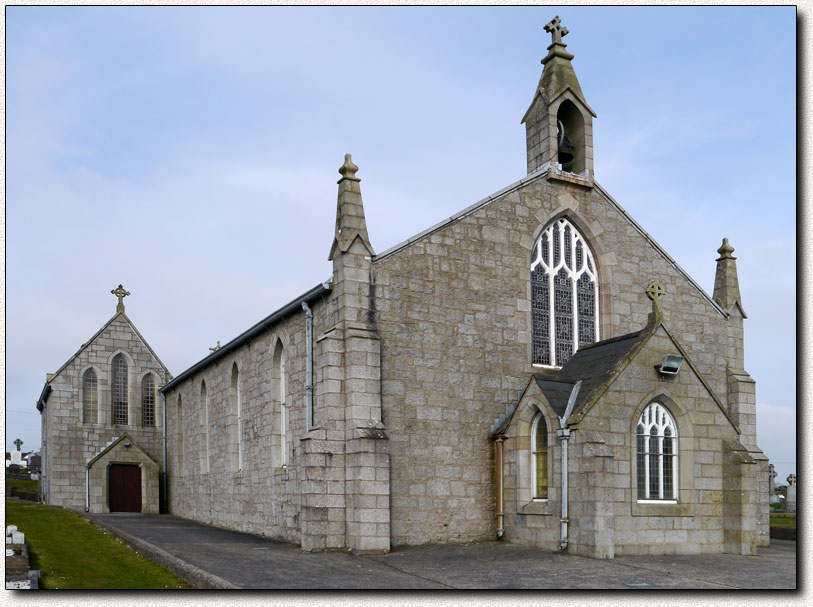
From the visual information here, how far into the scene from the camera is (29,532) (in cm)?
2545

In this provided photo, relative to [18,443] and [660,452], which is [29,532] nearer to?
[660,452]

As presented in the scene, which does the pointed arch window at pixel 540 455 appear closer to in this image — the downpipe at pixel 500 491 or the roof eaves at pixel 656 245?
the downpipe at pixel 500 491

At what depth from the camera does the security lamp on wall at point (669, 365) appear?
1950 cm

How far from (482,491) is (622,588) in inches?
290

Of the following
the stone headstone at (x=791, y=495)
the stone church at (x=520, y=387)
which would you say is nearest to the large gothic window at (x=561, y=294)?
the stone church at (x=520, y=387)

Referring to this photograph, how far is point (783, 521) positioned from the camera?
→ 30.1m

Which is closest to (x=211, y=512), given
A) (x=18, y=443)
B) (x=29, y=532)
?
(x=29, y=532)

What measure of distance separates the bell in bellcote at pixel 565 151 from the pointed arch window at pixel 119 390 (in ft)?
86.7

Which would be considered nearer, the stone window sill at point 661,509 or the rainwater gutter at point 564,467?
the rainwater gutter at point 564,467

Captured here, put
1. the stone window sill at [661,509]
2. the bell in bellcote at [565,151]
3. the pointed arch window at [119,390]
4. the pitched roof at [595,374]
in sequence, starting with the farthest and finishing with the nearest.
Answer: the pointed arch window at [119,390], the bell in bellcote at [565,151], the pitched roof at [595,374], the stone window sill at [661,509]

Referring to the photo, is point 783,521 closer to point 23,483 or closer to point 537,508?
point 537,508

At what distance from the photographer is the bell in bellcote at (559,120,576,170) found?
2484cm

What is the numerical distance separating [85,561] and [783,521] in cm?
2221

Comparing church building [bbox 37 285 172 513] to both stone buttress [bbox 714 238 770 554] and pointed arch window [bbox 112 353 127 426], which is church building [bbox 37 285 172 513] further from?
stone buttress [bbox 714 238 770 554]
